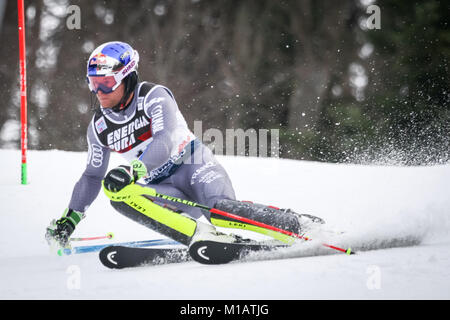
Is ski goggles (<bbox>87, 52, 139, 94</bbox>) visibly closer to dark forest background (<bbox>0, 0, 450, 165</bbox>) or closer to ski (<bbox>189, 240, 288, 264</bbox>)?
ski (<bbox>189, 240, 288, 264</bbox>)

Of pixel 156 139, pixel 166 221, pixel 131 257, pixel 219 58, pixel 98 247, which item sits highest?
pixel 219 58

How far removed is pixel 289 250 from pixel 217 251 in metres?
0.45

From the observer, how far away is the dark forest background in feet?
47.1

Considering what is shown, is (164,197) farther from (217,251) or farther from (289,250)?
(289,250)

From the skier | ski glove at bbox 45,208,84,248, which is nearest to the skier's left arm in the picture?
the skier

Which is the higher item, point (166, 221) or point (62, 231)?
point (166, 221)

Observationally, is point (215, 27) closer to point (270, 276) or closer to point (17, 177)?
point (17, 177)

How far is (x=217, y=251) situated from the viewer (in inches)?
114

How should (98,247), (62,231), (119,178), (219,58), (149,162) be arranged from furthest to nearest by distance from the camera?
(219,58)
(98,247)
(62,231)
(149,162)
(119,178)

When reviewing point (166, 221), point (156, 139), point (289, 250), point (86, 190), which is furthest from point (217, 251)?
point (86, 190)

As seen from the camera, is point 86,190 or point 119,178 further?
point 86,190

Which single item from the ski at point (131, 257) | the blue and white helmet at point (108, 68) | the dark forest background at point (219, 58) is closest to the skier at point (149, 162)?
the blue and white helmet at point (108, 68)
